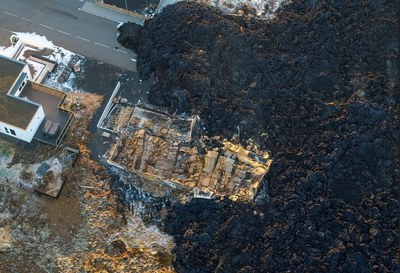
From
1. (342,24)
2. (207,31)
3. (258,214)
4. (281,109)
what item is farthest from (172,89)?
(342,24)

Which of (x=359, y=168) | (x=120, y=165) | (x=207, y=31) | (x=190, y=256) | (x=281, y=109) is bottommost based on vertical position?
(x=190, y=256)

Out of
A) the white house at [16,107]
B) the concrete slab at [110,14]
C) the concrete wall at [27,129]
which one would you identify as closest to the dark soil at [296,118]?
the concrete slab at [110,14]

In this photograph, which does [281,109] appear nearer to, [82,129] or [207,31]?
[207,31]

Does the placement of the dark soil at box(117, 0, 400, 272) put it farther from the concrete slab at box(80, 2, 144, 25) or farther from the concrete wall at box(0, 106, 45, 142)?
the concrete wall at box(0, 106, 45, 142)

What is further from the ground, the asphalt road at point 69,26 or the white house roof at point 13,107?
the asphalt road at point 69,26

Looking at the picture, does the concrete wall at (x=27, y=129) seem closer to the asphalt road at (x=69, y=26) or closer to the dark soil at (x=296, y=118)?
the asphalt road at (x=69, y=26)

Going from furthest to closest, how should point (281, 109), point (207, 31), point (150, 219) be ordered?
point (207, 31) → point (281, 109) → point (150, 219)
